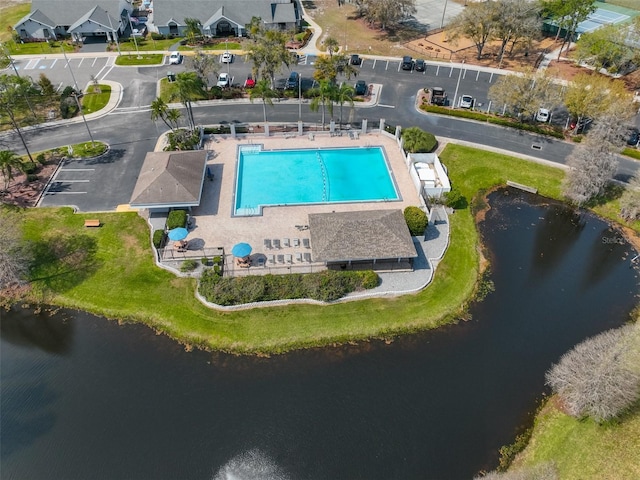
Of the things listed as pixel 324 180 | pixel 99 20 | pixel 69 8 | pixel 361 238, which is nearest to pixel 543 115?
pixel 324 180

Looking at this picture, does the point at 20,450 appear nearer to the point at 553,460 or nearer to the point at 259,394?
the point at 259,394

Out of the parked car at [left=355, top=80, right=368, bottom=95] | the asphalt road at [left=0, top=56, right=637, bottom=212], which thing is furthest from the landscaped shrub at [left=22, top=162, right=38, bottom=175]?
the parked car at [left=355, top=80, right=368, bottom=95]

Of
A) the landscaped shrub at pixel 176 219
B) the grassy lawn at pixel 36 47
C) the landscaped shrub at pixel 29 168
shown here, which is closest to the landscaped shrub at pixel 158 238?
the landscaped shrub at pixel 176 219

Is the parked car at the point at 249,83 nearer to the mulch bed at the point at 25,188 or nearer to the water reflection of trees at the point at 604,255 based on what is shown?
the mulch bed at the point at 25,188

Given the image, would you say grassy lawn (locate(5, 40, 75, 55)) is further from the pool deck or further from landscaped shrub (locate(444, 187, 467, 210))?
landscaped shrub (locate(444, 187, 467, 210))

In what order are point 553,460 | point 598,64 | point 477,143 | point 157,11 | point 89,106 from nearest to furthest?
point 553,460 → point 477,143 → point 89,106 → point 598,64 → point 157,11

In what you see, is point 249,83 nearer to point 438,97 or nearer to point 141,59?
point 141,59

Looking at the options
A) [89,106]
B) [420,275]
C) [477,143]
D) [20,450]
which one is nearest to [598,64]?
[477,143]
